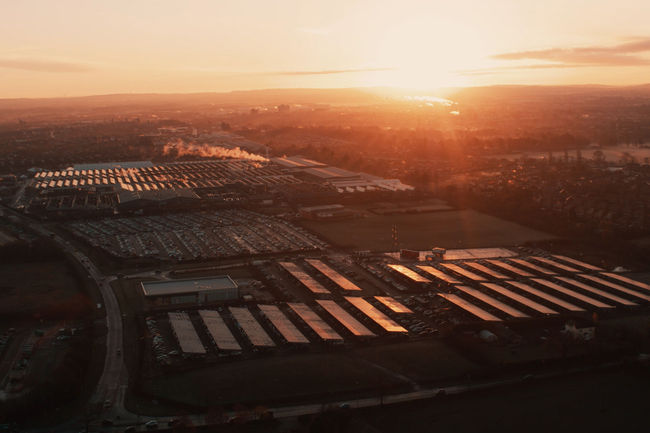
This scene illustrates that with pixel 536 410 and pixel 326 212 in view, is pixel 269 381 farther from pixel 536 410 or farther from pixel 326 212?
pixel 326 212

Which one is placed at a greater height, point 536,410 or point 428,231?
point 428,231

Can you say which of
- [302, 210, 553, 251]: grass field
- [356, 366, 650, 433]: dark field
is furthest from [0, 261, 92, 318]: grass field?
[302, 210, 553, 251]: grass field

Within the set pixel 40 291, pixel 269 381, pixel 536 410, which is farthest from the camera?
pixel 40 291

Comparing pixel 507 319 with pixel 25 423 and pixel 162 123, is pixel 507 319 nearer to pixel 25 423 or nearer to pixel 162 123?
pixel 25 423

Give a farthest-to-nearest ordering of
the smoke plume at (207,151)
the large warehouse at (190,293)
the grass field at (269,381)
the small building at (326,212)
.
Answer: the smoke plume at (207,151) < the small building at (326,212) < the large warehouse at (190,293) < the grass field at (269,381)

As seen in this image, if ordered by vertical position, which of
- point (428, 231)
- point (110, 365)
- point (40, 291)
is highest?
point (40, 291)

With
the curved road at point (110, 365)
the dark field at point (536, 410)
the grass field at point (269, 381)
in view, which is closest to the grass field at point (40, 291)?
the curved road at point (110, 365)

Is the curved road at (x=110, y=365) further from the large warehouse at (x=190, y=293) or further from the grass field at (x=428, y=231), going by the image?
the grass field at (x=428, y=231)

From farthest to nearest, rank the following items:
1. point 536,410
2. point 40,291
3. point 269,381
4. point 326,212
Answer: point 326,212 → point 40,291 → point 269,381 → point 536,410

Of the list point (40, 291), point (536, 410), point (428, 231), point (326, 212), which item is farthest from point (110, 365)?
point (326, 212)
